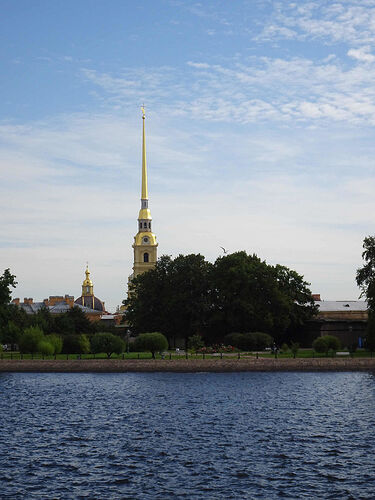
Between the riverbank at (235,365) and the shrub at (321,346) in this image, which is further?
the shrub at (321,346)

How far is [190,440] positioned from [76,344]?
58.6m

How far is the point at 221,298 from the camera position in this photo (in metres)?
107

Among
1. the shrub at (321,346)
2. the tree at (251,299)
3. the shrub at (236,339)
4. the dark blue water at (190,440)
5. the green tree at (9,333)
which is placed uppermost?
the tree at (251,299)

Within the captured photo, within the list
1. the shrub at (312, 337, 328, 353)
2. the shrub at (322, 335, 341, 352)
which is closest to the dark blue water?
the shrub at (312, 337, 328, 353)

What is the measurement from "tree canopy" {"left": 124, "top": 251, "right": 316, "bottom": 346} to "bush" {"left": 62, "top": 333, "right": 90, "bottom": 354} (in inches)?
619

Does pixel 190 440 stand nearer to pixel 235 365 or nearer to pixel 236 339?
pixel 235 365

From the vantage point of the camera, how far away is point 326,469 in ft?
108

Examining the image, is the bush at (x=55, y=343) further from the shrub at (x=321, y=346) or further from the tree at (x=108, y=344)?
the shrub at (x=321, y=346)

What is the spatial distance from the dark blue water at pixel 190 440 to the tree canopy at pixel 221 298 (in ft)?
113

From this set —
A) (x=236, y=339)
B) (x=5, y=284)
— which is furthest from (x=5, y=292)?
(x=236, y=339)

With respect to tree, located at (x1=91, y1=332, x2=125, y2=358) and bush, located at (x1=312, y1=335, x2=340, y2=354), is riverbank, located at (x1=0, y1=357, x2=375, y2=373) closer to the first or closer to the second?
tree, located at (x1=91, y1=332, x2=125, y2=358)

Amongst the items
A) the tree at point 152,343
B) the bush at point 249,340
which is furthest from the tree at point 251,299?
the tree at point 152,343

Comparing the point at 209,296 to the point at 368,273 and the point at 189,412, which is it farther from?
the point at 189,412

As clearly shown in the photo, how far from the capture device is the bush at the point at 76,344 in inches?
3760
